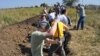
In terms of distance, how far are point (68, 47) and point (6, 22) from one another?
1943cm

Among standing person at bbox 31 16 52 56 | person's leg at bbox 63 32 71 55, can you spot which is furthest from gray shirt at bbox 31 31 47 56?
person's leg at bbox 63 32 71 55

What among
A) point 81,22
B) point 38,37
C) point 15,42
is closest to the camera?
point 38,37

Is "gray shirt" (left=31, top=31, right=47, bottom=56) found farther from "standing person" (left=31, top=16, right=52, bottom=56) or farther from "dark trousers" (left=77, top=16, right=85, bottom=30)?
"dark trousers" (left=77, top=16, right=85, bottom=30)

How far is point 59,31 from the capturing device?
39.6 ft

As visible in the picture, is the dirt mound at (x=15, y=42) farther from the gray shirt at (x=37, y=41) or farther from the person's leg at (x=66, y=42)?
the gray shirt at (x=37, y=41)

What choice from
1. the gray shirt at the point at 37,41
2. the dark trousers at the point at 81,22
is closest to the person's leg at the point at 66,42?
the dark trousers at the point at 81,22

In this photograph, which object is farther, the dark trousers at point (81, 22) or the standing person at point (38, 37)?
the dark trousers at point (81, 22)

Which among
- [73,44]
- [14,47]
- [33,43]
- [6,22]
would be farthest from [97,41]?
[6,22]

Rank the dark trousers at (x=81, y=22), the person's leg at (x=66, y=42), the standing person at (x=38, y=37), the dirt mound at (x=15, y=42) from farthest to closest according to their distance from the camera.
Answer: the dark trousers at (x=81, y=22) → the dirt mound at (x=15, y=42) → the person's leg at (x=66, y=42) → the standing person at (x=38, y=37)

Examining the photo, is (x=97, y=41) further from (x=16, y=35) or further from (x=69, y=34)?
(x=16, y=35)

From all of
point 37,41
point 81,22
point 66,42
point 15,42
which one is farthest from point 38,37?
point 81,22

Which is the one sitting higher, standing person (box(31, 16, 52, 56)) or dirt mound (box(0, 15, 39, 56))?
standing person (box(31, 16, 52, 56))

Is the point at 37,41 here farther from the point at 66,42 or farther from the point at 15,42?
the point at 15,42

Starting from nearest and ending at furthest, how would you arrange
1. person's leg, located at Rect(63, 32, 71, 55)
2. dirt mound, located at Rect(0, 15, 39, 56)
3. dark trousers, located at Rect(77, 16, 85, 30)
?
1. person's leg, located at Rect(63, 32, 71, 55)
2. dirt mound, located at Rect(0, 15, 39, 56)
3. dark trousers, located at Rect(77, 16, 85, 30)
